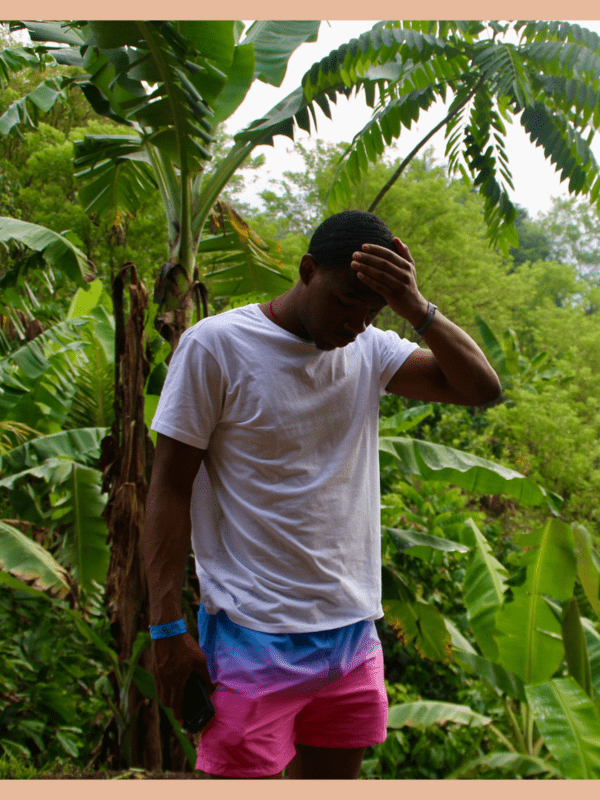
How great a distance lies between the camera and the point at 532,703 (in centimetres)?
233

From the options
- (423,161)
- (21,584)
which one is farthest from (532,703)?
(423,161)

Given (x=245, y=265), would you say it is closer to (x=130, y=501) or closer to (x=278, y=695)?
(x=130, y=501)

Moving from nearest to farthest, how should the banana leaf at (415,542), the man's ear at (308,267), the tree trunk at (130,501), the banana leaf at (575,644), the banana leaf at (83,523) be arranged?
the man's ear at (308,267), the banana leaf at (575,644), the tree trunk at (130,501), the banana leaf at (415,542), the banana leaf at (83,523)

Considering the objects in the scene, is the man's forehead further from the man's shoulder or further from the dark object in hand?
the dark object in hand

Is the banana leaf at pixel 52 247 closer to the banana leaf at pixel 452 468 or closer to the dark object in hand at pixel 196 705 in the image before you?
the banana leaf at pixel 452 468

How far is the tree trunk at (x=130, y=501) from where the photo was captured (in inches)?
106

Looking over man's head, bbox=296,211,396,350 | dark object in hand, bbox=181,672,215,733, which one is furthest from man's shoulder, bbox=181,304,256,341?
dark object in hand, bbox=181,672,215,733

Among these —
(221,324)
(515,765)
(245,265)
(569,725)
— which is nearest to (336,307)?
(221,324)

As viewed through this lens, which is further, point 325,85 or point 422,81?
point 422,81

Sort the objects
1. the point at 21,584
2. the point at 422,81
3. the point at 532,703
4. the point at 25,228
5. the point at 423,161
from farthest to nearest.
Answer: the point at 423,161, the point at 25,228, the point at 422,81, the point at 21,584, the point at 532,703

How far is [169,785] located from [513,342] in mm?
8497

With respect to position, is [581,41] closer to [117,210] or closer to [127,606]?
[117,210]

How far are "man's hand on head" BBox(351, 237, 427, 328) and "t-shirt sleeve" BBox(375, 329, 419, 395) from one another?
0.17 m

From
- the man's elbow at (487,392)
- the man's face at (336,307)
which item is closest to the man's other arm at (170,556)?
the man's face at (336,307)
